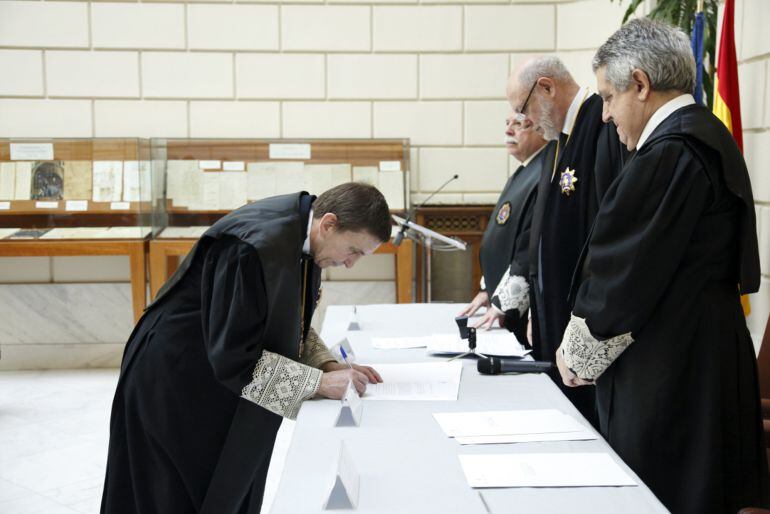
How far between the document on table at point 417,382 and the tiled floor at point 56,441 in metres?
1.35

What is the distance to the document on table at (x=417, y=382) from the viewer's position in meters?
2.14

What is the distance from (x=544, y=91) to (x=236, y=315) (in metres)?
1.64

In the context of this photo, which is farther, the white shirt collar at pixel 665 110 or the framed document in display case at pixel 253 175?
the framed document in display case at pixel 253 175

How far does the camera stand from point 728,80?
143 inches

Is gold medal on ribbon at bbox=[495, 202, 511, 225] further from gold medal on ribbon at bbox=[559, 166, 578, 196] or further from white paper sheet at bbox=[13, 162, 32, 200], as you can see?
white paper sheet at bbox=[13, 162, 32, 200]

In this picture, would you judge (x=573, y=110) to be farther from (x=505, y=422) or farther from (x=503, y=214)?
(x=505, y=422)

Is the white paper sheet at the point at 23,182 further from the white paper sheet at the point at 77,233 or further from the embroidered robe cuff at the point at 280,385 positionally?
the embroidered robe cuff at the point at 280,385

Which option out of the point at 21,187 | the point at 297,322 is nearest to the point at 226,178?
the point at 21,187

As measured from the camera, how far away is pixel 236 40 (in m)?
6.14

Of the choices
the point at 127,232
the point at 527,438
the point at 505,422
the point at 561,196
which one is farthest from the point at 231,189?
the point at 527,438

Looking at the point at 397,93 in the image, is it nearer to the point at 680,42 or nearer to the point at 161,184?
the point at 161,184

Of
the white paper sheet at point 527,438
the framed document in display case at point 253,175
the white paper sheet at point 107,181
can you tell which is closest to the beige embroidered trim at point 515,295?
the white paper sheet at point 527,438

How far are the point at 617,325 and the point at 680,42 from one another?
27.5 inches

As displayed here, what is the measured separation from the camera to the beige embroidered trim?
3072 mm
